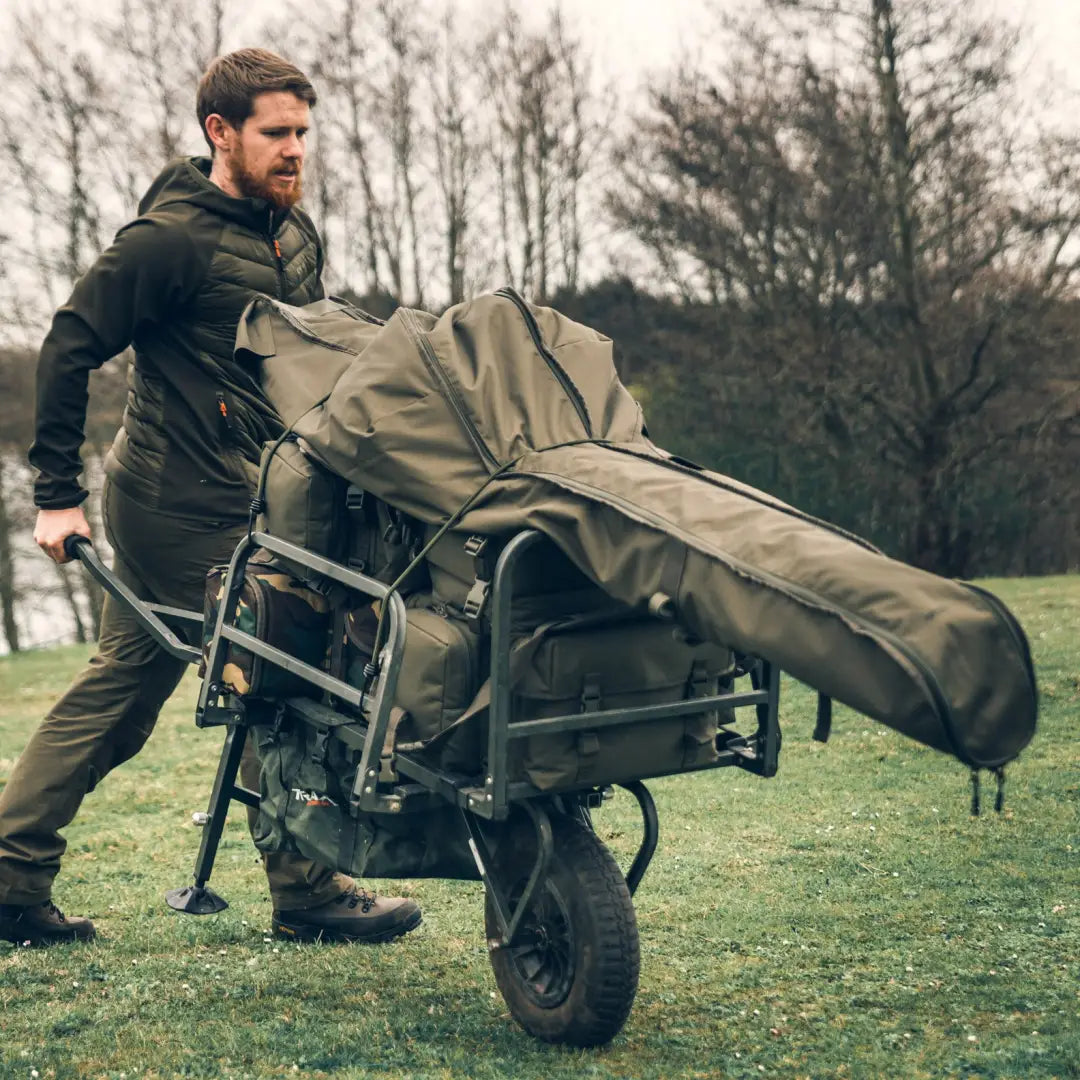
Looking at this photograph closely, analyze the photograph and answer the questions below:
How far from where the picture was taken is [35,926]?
447cm

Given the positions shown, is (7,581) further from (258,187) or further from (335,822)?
(335,822)

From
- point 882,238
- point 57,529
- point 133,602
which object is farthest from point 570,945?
point 882,238

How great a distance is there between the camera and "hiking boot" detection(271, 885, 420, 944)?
4.52 meters

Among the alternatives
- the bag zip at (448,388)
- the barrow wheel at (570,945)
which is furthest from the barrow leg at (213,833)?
the bag zip at (448,388)

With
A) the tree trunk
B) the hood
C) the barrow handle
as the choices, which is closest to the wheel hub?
the barrow handle

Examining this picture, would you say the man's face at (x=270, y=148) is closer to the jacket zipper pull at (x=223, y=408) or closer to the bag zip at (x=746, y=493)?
the jacket zipper pull at (x=223, y=408)

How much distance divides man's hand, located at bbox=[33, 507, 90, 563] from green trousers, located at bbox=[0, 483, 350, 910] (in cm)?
23

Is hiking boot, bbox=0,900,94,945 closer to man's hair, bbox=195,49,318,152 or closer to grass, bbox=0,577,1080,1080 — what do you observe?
grass, bbox=0,577,1080,1080

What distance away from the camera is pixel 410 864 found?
352cm

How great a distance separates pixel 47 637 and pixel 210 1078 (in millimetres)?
25079

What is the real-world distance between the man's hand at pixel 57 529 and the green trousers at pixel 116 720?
0.23m

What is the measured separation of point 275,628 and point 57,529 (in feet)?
3.12

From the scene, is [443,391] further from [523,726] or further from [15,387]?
[15,387]

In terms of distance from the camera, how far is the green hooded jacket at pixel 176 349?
4.21 meters
